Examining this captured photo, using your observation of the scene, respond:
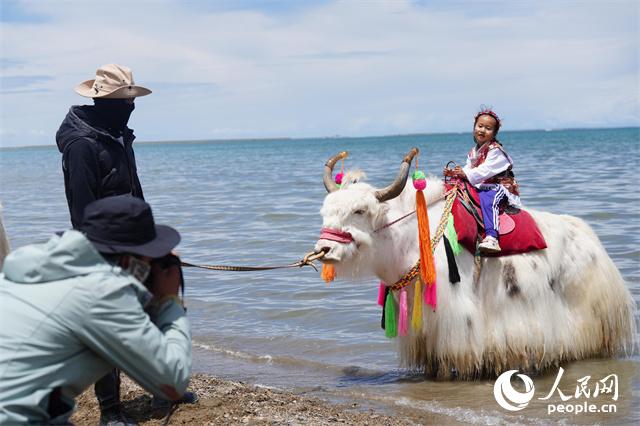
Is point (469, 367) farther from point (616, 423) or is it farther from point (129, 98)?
point (129, 98)

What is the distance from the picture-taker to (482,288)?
513 cm

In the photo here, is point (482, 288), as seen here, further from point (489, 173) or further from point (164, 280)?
point (164, 280)

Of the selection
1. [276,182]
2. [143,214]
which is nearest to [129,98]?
[143,214]

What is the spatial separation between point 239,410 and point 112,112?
1765 millimetres

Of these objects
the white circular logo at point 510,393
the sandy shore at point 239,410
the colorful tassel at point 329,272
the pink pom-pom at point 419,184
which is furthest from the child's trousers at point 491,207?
the sandy shore at point 239,410

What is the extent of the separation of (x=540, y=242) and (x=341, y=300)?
10.1 feet

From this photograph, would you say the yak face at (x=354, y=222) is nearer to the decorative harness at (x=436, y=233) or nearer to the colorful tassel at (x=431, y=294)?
the decorative harness at (x=436, y=233)

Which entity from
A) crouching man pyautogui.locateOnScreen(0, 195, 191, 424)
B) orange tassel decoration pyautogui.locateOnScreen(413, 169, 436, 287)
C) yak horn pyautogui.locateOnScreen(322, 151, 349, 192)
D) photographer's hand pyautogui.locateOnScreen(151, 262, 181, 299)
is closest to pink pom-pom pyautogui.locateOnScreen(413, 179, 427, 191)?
orange tassel decoration pyautogui.locateOnScreen(413, 169, 436, 287)

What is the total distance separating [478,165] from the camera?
5332 millimetres

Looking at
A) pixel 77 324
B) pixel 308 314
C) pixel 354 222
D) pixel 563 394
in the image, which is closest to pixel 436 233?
pixel 354 222

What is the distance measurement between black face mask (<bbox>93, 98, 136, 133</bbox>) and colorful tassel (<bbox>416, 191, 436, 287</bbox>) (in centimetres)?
183

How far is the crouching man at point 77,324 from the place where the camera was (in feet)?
7.12

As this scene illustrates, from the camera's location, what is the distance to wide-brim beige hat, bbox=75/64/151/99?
4.02 metres

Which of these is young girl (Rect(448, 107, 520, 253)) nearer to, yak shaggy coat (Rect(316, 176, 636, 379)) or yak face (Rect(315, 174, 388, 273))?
yak shaggy coat (Rect(316, 176, 636, 379))
